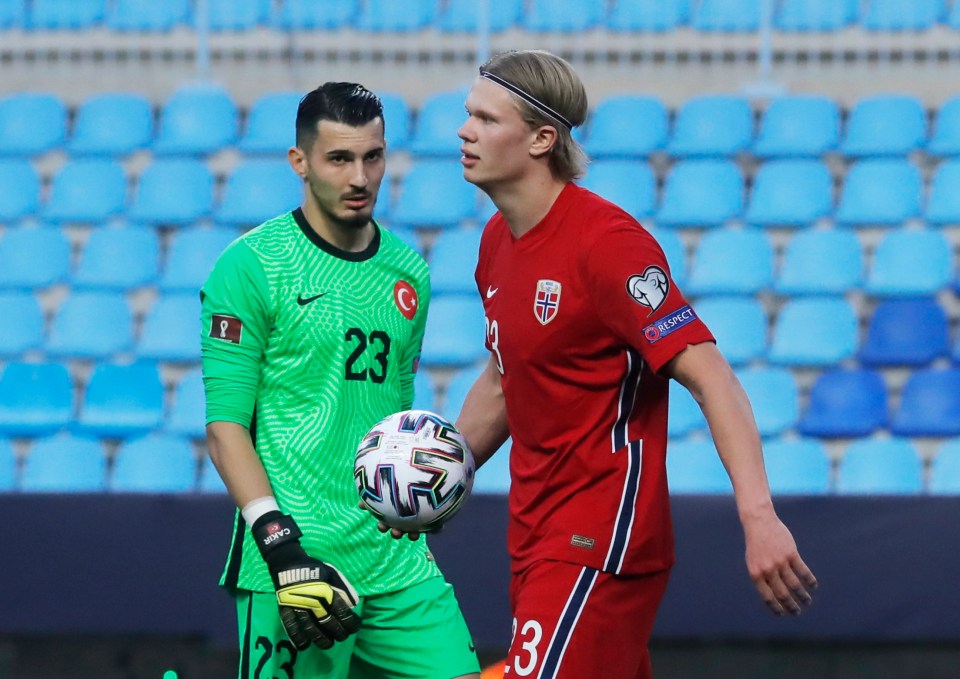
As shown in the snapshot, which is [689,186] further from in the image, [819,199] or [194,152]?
[194,152]

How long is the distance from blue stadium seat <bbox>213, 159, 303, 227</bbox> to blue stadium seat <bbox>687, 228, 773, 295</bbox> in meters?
2.76

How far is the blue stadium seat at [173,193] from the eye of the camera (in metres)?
9.53

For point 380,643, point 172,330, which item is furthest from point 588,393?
point 172,330

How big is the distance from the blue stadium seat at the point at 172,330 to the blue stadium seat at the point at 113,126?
1.75 m

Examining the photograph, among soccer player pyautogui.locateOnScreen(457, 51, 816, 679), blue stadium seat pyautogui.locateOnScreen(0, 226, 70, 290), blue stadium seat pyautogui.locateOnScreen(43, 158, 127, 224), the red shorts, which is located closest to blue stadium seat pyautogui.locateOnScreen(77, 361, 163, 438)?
blue stadium seat pyautogui.locateOnScreen(0, 226, 70, 290)

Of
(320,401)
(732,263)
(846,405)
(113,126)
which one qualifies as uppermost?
(113,126)

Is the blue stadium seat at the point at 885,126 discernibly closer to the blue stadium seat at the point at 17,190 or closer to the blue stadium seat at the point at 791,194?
the blue stadium seat at the point at 791,194

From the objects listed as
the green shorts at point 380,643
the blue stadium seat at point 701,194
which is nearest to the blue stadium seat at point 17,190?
the blue stadium seat at point 701,194

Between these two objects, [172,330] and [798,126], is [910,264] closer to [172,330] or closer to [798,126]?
[798,126]

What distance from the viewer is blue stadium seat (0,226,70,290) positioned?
9.37 metres

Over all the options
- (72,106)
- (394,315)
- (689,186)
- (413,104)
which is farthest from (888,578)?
(72,106)

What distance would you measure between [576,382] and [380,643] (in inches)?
42.1

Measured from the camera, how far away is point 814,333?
832cm

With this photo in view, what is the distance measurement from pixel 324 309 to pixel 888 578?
10.7 ft
